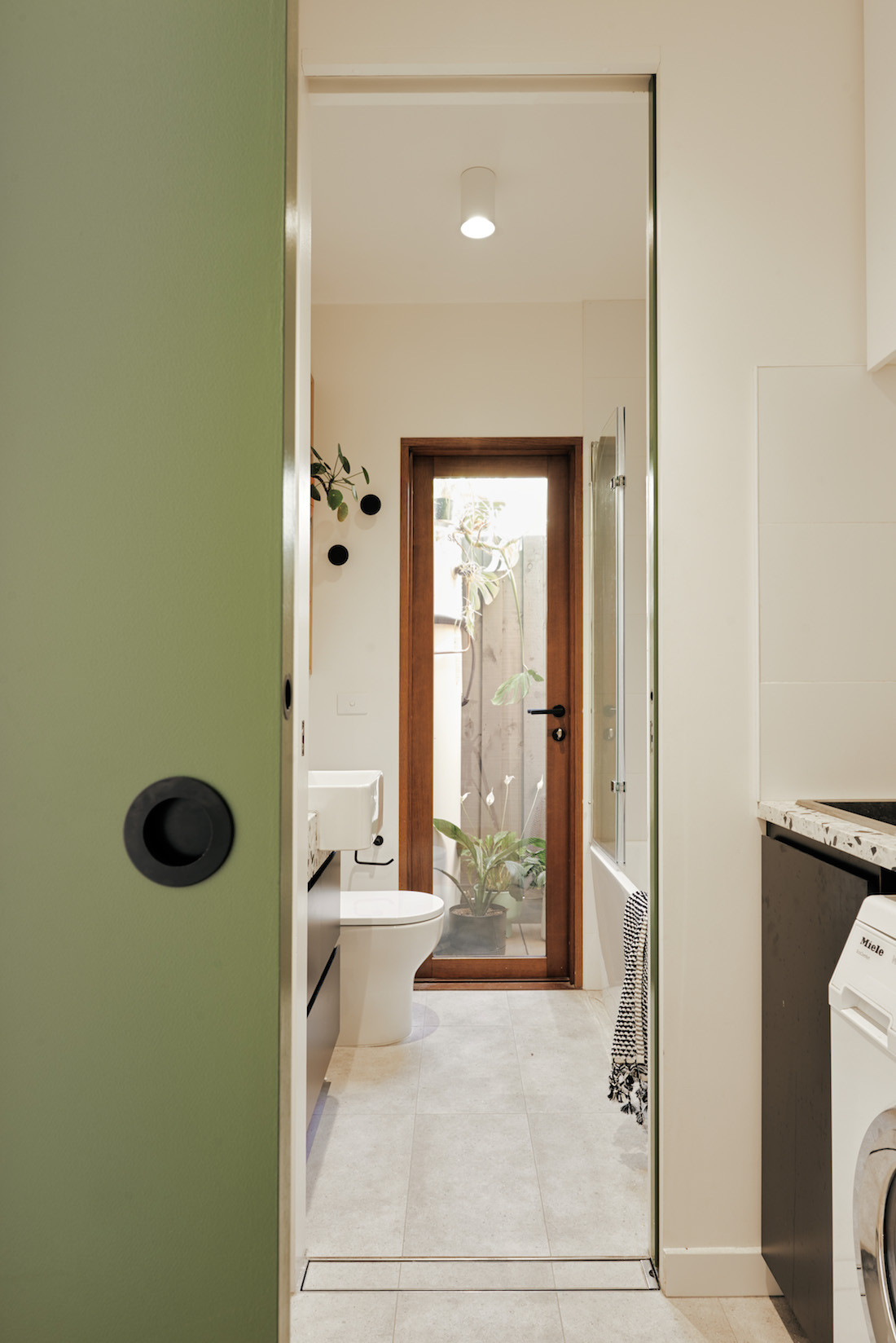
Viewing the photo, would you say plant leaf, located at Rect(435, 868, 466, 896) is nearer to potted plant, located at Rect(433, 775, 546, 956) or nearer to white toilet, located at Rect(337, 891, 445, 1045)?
potted plant, located at Rect(433, 775, 546, 956)

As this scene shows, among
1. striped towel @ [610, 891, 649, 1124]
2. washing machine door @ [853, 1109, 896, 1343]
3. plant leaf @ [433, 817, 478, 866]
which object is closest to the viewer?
washing machine door @ [853, 1109, 896, 1343]

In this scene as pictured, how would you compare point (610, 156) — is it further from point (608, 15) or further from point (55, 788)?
point (55, 788)

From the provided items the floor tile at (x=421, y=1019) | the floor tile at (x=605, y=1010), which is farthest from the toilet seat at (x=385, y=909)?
the floor tile at (x=605, y=1010)

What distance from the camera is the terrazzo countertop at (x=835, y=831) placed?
3.64 ft

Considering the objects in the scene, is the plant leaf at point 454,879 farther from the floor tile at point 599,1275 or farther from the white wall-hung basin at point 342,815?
the floor tile at point 599,1275

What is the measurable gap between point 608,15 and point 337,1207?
247 centimetres

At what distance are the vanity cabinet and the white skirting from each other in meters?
0.04

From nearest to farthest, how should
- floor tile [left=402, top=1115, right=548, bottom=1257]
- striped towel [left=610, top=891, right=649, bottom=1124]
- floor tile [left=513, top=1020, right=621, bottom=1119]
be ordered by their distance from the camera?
floor tile [left=402, top=1115, right=548, bottom=1257] < striped towel [left=610, top=891, right=649, bottom=1124] < floor tile [left=513, top=1020, right=621, bottom=1119]

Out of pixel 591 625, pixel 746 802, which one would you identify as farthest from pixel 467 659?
pixel 746 802

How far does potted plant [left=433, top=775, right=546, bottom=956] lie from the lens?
3270 millimetres

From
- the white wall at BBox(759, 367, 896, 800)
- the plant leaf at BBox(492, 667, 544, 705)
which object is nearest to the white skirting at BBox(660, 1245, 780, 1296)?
the white wall at BBox(759, 367, 896, 800)

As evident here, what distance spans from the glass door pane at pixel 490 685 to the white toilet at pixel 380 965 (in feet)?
2.21

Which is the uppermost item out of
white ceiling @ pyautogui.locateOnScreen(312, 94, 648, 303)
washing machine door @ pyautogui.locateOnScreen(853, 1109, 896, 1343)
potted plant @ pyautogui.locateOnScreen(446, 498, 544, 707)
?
white ceiling @ pyautogui.locateOnScreen(312, 94, 648, 303)

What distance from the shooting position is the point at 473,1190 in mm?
1834
